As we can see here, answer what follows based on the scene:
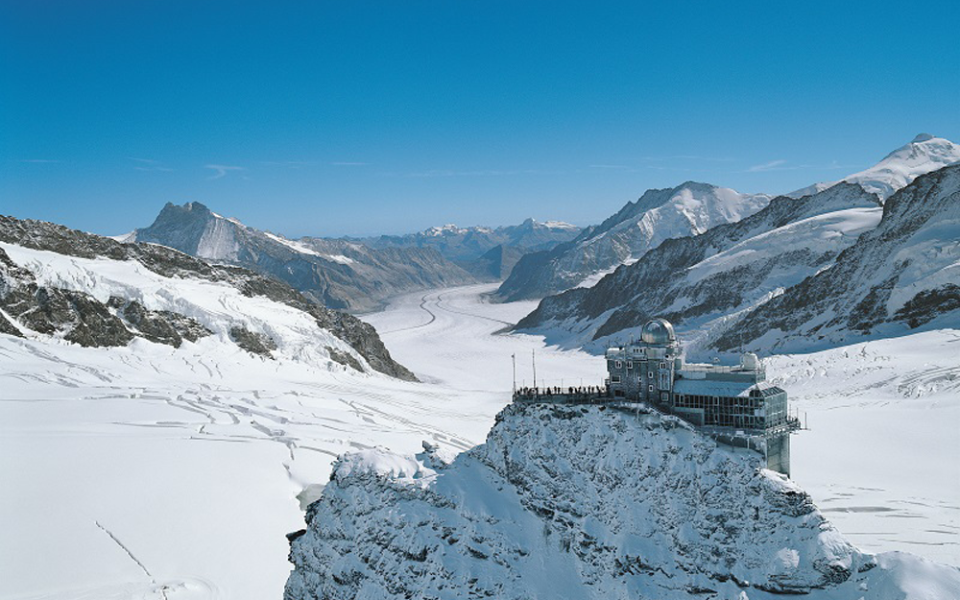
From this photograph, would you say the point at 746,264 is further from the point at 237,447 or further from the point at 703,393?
the point at 703,393

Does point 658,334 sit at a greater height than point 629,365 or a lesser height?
greater

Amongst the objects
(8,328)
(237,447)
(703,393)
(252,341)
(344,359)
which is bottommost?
(237,447)

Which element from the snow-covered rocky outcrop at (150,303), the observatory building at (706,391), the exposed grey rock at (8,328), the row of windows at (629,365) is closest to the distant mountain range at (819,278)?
the observatory building at (706,391)

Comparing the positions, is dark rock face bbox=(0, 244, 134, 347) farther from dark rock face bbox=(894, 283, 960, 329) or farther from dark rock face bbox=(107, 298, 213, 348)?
dark rock face bbox=(894, 283, 960, 329)

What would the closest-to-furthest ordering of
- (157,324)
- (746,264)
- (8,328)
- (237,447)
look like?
1. (237,447)
2. (8,328)
3. (157,324)
4. (746,264)

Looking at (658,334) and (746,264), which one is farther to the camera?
(746,264)

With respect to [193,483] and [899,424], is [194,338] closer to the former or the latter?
[193,483]

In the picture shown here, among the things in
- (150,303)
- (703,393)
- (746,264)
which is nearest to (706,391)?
(703,393)

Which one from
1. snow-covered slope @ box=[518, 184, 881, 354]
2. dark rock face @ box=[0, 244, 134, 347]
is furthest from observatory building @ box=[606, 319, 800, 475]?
snow-covered slope @ box=[518, 184, 881, 354]
